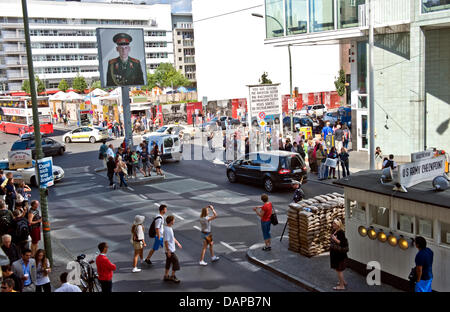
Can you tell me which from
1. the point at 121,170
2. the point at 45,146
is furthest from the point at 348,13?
the point at 45,146

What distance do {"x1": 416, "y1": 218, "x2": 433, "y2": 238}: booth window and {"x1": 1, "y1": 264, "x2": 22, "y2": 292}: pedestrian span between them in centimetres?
777

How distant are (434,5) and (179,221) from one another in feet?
51.2

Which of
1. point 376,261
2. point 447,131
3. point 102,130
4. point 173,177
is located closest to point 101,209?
point 173,177

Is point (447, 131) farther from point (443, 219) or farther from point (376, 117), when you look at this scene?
point (443, 219)

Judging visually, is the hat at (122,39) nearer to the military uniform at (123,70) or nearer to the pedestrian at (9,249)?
the military uniform at (123,70)

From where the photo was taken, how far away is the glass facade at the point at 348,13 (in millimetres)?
25047

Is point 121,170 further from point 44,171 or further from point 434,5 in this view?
point 434,5

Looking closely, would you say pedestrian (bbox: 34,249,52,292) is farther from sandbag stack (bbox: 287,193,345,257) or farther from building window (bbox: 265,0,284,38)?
building window (bbox: 265,0,284,38)

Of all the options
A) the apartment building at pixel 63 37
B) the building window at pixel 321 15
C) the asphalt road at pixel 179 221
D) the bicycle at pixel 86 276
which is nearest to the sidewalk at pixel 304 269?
the asphalt road at pixel 179 221

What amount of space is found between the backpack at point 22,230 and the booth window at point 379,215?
8.30 metres

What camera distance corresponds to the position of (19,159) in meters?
22.9

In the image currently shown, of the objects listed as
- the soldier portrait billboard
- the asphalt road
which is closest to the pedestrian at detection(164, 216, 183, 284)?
the asphalt road

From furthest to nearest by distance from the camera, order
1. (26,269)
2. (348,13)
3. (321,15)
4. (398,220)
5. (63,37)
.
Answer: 1. (63,37)
2. (321,15)
3. (348,13)
4. (398,220)
5. (26,269)

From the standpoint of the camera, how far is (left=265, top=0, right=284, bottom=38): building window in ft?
93.9
